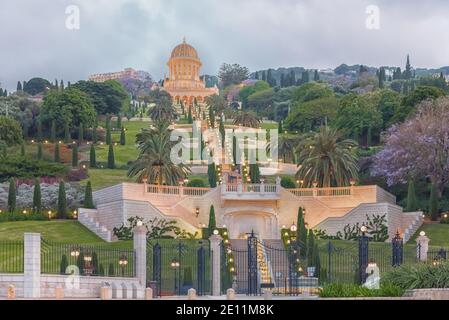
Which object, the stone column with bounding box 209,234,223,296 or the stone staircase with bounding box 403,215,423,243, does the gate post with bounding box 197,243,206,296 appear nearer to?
the stone column with bounding box 209,234,223,296

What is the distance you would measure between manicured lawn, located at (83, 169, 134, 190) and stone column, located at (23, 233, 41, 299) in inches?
1264

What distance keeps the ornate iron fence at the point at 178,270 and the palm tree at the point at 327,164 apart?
11.6 m

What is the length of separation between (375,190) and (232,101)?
8982 cm

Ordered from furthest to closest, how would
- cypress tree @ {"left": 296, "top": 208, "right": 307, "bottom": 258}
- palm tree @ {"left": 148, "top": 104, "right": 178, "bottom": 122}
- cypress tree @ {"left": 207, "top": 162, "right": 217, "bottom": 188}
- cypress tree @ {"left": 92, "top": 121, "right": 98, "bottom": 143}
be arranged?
palm tree @ {"left": 148, "top": 104, "right": 178, "bottom": 122} → cypress tree @ {"left": 92, "top": 121, "right": 98, "bottom": 143} → cypress tree @ {"left": 207, "top": 162, "right": 217, "bottom": 188} → cypress tree @ {"left": 296, "top": 208, "right": 307, "bottom": 258}

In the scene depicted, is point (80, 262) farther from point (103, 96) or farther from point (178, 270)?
point (103, 96)

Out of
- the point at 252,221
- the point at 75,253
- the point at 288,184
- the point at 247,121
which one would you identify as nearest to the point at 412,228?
the point at 252,221

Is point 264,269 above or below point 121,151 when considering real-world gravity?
below

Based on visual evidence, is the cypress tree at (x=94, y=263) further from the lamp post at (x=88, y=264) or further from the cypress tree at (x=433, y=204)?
the cypress tree at (x=433, y=204)

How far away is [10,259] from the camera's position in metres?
51.1

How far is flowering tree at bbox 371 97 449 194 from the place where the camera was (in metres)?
65.3

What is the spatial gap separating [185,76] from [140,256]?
10849 centimetres

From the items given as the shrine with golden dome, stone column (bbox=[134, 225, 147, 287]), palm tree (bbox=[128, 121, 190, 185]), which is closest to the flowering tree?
palm tree (bbox=[128, 121, 190, 185])

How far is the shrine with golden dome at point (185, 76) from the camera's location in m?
148
